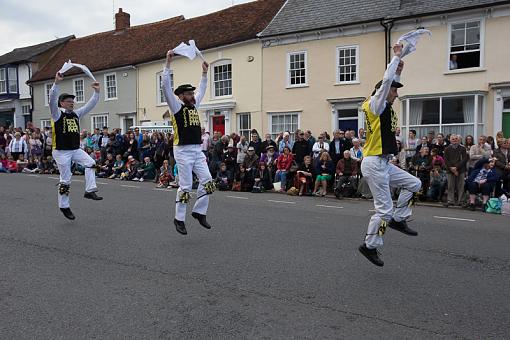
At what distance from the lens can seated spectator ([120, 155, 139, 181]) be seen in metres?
19.7

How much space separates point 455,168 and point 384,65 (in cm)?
821

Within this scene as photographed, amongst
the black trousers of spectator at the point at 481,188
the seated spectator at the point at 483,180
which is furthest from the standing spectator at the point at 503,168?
the black trousers of spectator at the point at 481,188

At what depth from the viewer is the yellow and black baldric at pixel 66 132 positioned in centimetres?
891

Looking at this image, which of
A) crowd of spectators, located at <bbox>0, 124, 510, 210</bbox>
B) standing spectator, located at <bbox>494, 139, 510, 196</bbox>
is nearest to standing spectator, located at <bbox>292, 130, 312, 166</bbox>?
crowd of spectators, located at <bbox>0, 124, 510, 210</bbox>

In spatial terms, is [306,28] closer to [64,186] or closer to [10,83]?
[64,186]

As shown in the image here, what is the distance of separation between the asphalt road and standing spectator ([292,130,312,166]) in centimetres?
679

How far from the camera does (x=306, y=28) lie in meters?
21.6

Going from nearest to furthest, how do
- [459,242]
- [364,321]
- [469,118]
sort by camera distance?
[364,321], [459,242], [469,118]

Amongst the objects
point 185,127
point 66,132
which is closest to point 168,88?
point 185,127

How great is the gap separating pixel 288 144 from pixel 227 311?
12.9 metres

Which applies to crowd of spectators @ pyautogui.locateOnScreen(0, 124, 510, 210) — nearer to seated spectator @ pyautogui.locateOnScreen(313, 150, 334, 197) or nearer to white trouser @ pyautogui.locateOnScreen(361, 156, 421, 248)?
seated spectator @ pyautogui.locateOnScreen(313, 150, 334, 197)

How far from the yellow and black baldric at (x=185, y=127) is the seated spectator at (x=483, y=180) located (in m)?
7.71

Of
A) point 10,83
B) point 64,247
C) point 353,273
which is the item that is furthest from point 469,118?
point 10,83

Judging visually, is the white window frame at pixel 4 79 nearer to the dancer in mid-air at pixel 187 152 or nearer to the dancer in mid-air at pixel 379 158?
the dancer in mid-air at pixel 187 152
